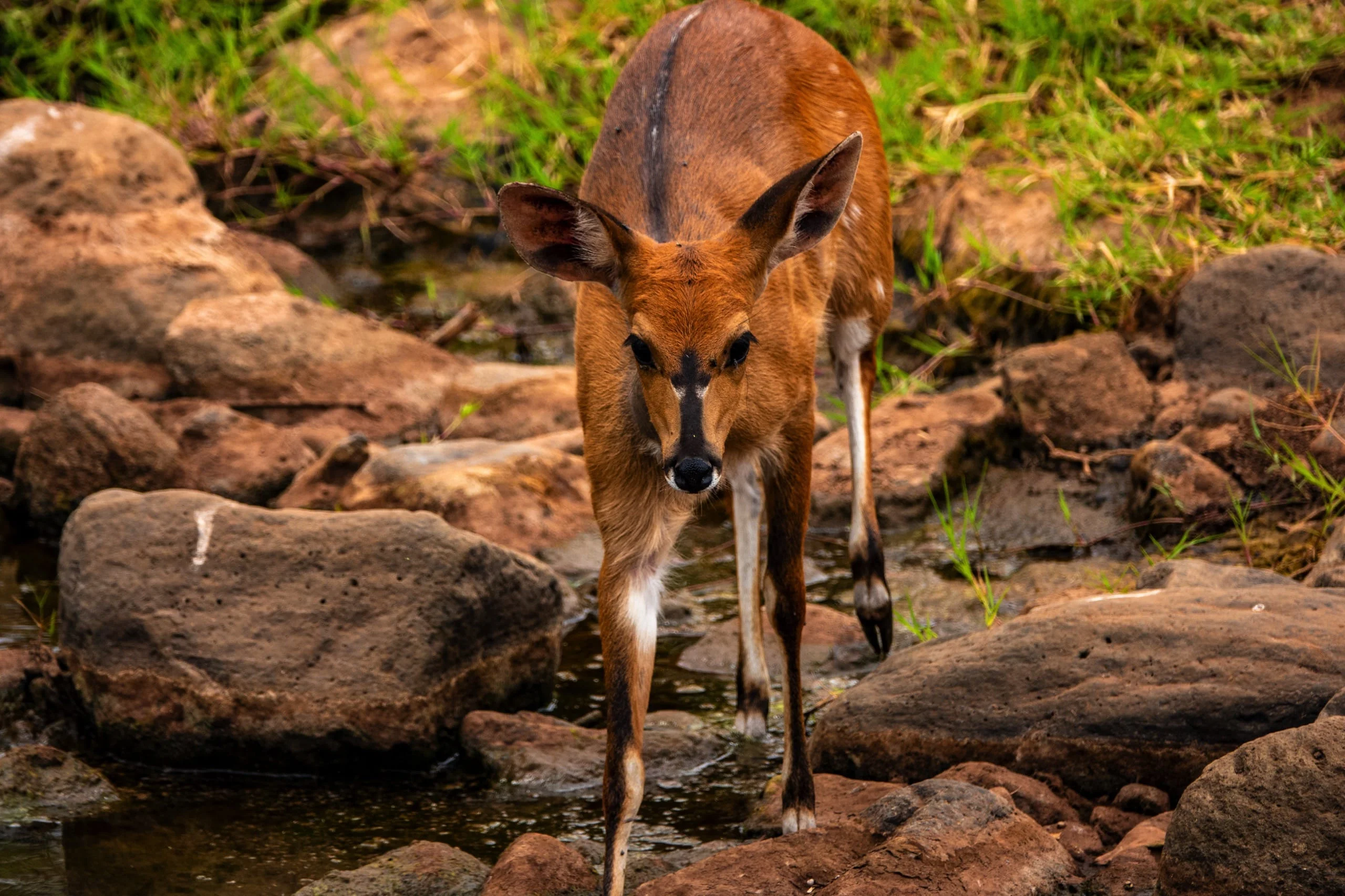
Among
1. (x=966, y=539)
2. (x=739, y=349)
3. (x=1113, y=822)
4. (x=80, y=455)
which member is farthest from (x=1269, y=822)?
(x=80, y=455)

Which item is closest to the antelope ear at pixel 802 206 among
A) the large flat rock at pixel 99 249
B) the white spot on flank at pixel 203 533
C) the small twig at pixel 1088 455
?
the white spot on flank at pixel 203 533

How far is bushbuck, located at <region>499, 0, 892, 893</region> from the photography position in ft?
13.3

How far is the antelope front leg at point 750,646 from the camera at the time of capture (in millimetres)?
5402

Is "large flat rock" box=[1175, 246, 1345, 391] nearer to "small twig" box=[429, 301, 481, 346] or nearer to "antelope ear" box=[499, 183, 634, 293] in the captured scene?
"antelope ear" box=[499, 183, 634, 293]

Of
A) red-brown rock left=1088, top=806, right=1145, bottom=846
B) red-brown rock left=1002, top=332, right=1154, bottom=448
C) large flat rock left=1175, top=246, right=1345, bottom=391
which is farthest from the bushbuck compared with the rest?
large flat rock left=1175, top=246, right=1345, bottom=391

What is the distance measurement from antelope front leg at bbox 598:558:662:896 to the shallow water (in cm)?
47

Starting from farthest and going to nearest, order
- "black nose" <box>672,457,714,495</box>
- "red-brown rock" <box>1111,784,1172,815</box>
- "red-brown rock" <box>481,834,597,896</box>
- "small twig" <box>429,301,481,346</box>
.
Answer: "small twig" <box>429,301,481,346</box> < "red-brown rock" <box>1111,784,1172,815</box> < "red-brown rock" <box>481,834,597,896</box> < "black nose" <box>672,457,714,495</box>

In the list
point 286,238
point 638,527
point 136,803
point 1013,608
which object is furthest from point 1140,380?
point 286,238

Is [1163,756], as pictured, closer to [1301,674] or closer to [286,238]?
[1301,674]

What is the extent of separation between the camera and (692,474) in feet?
12.6

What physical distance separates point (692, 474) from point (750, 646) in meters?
1.69

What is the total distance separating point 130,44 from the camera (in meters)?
11.4

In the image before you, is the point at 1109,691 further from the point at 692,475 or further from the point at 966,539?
the point at 966,539

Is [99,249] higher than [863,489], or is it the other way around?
[99,249]
